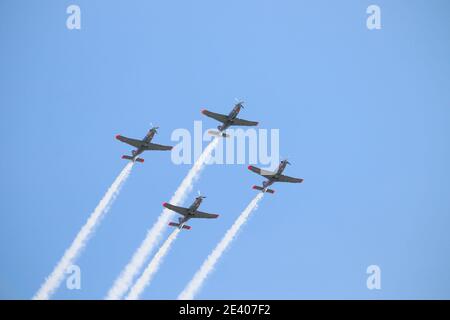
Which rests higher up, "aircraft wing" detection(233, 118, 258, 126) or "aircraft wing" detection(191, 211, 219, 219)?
"aircraft wing" detection(233, 118, 258, 126)

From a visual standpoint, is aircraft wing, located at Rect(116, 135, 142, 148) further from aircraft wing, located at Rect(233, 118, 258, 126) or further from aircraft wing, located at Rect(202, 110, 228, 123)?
aircraft wing, located at Rect(233, 118, 258, 126)

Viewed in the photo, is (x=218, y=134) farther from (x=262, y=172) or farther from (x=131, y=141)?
(x=131, y=141)

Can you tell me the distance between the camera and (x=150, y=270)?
13762cm

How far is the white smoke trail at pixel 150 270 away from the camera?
441 feet

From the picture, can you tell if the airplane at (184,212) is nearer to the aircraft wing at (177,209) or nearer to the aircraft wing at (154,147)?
the aircraft wing at (177,209)

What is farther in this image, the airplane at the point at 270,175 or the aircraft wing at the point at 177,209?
the airplane at the point at 270,175

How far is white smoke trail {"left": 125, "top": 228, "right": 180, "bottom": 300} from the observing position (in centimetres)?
13445

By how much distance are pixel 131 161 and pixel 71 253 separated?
1495 cm

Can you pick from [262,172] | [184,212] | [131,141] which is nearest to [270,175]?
[262,172]

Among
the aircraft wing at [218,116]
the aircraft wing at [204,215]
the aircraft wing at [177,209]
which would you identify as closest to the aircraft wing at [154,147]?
the aircraft wing at [218,116]

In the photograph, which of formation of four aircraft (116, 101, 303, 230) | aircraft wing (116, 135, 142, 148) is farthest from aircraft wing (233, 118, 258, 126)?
aircraft wing (116, 135, 142, 148)

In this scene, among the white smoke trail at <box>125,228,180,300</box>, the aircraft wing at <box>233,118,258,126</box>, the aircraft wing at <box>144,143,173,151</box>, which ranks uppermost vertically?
the aircraft wing at <box>233,118,258,126</box>
